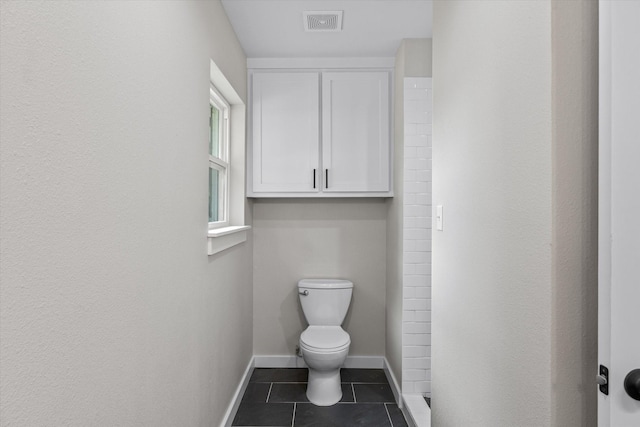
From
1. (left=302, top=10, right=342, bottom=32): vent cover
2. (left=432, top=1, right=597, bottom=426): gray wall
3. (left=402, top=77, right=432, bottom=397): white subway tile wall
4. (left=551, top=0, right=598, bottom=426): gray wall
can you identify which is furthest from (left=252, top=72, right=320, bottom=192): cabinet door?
(left=551, top=0, right=598, bottom=426): gray wall

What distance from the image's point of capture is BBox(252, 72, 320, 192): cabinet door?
279cm

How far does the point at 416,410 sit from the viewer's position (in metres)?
2.22

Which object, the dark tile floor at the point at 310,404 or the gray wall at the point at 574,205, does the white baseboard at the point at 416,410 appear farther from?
the gray wall at the point at 574,205

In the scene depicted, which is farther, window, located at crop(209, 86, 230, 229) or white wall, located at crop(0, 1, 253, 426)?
window, located at crop(209, 86, 230, 229)

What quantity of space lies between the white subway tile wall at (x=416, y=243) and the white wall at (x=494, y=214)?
2.92ft

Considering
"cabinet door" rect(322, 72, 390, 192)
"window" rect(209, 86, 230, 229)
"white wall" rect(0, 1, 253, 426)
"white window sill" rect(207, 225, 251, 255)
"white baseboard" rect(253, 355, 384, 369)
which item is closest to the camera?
"white wall" rect(0, 1, 253, 426)

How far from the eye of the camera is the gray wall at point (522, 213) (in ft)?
2.54

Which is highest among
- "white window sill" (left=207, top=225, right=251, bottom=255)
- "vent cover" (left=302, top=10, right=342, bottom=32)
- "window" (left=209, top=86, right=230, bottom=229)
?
"vent cover" (left=302, top=10, right=342, bottom=32)

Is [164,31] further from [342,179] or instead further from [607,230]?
[342,179]

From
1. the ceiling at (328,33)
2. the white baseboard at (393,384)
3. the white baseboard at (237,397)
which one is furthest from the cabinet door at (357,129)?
the white baseboard at (237,397)

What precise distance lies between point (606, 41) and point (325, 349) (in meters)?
2.08

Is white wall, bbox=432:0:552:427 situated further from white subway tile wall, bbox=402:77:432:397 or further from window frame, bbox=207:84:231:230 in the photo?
window frame, bbox=207:84:231:230

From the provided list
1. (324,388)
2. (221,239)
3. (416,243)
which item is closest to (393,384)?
(324,388)

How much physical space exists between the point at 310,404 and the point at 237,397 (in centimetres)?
47
